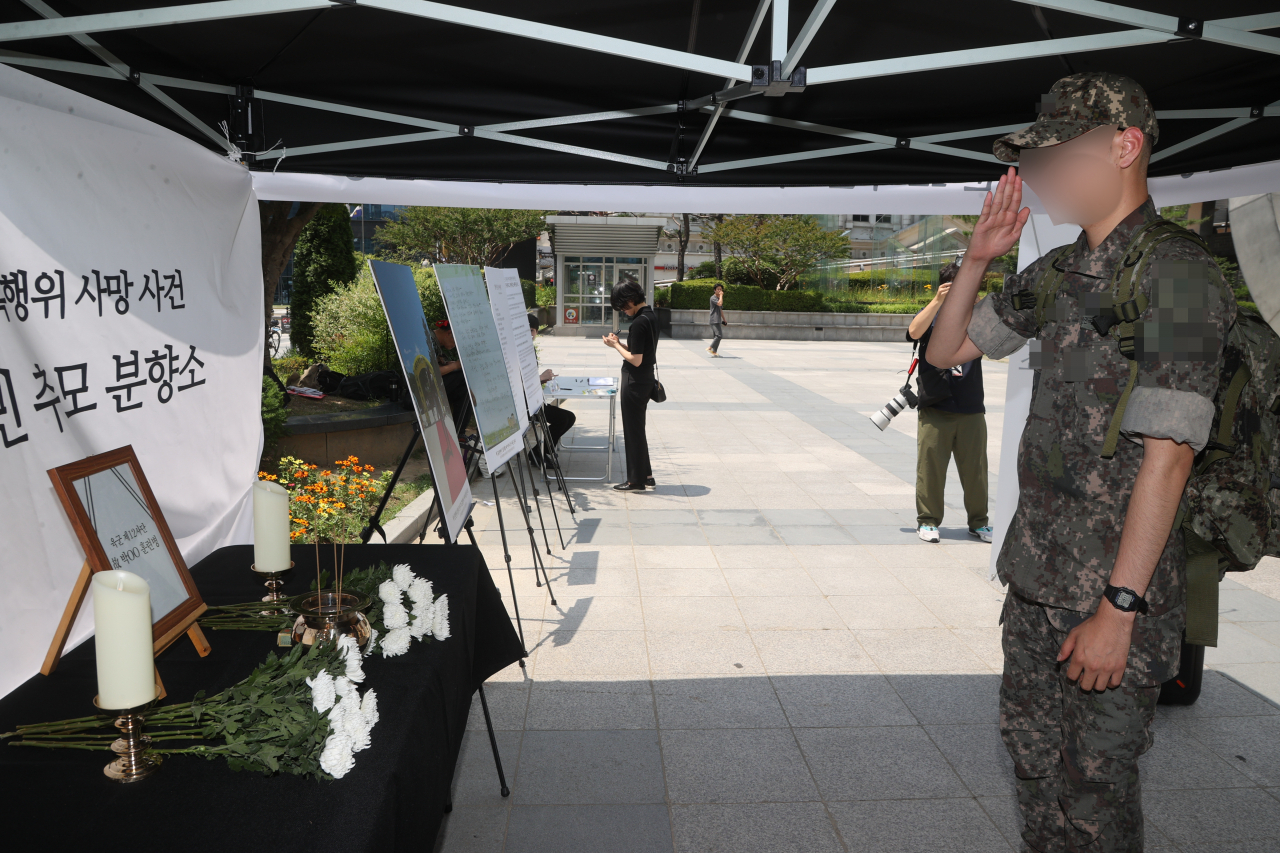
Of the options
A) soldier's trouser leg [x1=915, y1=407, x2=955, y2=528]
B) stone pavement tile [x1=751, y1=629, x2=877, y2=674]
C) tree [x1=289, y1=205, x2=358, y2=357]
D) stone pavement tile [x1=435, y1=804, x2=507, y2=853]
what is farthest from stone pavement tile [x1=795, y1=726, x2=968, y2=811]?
tree [x1=289, y1=205, x2=358, y2=357]

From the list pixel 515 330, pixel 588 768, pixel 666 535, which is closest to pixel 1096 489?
pixel 588 768

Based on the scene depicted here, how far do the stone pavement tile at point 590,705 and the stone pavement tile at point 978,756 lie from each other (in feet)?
3.94

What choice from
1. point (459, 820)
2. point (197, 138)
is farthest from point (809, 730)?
point (197, 138)

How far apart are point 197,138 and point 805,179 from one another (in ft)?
10.1

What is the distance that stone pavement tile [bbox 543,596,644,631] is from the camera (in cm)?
440

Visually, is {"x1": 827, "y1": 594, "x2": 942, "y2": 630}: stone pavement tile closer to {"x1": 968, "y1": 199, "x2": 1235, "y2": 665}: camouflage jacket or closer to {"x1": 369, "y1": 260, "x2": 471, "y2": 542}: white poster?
{"x1": 369, "y1": 260, "x2": 471, "y2": 542}: white poster

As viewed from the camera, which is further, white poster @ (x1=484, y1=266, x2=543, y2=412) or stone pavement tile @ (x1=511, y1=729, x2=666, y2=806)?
white poster @ (x1=484, y1=266, x2=543, y2=412)

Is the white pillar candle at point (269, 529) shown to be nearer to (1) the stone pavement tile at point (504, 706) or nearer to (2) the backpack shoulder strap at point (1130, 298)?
Result: (1) the stone pavement tile at point (504, 706)

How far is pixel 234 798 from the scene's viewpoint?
129 centimetres

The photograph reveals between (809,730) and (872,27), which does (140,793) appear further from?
(872,27)

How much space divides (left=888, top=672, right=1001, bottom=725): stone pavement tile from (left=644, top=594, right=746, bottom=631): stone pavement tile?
0.94 metres

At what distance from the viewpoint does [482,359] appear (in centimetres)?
393

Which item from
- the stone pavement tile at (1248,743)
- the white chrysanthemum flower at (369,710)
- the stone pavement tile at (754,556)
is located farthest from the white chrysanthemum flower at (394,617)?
the stone pavement tile at (754,556)

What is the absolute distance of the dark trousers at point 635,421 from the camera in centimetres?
713
